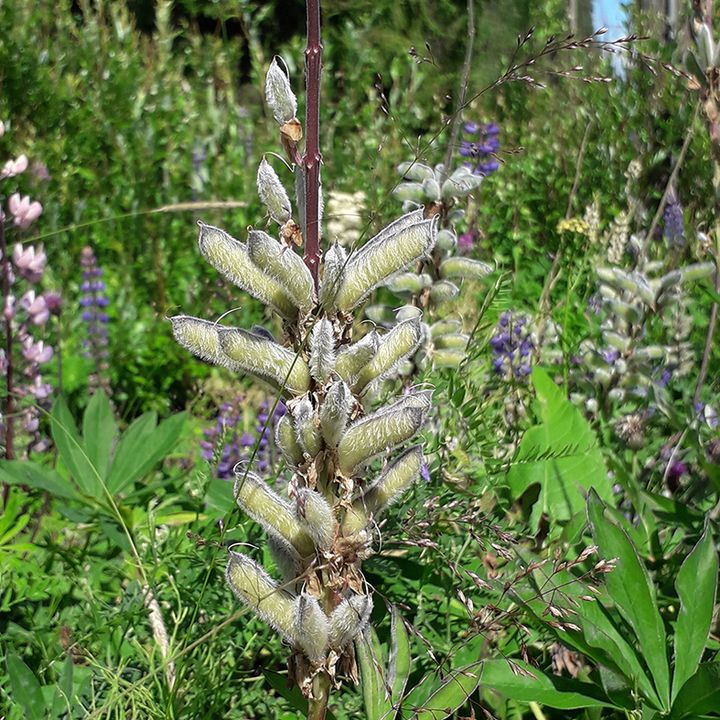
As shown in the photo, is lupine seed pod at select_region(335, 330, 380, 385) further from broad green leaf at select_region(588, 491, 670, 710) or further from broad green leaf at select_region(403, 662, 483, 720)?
broad green leaf at select_region(588, 491, 670, 710)

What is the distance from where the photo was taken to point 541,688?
4.06 feet

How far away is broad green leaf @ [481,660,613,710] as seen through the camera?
1200 mm

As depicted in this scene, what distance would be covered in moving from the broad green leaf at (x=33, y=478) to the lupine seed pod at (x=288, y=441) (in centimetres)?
106

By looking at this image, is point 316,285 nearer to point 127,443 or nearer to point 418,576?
point 418,576

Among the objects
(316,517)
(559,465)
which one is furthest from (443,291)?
(316,517)

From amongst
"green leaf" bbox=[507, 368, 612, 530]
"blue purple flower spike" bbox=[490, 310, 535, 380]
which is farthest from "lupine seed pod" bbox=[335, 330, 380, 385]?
"blue purple flower spike" bbox=[490, 310, 535, 380]

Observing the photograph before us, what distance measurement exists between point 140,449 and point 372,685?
1.10 meters

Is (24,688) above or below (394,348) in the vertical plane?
below

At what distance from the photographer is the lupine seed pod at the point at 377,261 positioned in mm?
963

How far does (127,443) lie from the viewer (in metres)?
2.02

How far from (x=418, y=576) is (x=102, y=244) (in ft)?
10.0

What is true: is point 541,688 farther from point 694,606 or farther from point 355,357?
point 355,357

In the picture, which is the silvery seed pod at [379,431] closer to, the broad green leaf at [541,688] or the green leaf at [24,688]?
the broad green leaf at [541,688]

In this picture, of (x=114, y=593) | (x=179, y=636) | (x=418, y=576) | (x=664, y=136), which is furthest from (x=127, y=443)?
(x=664, y=136)
